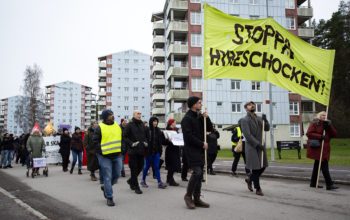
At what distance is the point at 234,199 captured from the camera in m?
7.88

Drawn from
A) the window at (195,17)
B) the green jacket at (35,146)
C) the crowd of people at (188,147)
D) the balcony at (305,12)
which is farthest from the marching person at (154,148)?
the balcony at (305,12)

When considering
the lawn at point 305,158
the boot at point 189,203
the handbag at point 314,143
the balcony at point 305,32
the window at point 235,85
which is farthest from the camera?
the balcony at point 305,32

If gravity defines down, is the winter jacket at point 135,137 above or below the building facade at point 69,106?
below

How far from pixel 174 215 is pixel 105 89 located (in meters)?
102

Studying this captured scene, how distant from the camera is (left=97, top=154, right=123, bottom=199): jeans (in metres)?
7.56

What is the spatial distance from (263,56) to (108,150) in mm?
4683

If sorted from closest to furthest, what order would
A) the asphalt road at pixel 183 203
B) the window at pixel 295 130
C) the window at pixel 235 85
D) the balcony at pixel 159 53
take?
the asphalt road at pixel 183 203
the window at pixel 235 85
the window at pixel 295 130
the balcony at pixel 159 53

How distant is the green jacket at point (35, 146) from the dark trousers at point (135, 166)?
20.6ft

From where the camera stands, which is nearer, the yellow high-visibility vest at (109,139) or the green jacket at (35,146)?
the yellow high-visibility vest at (109,139)

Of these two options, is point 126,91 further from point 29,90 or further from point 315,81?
point 315,81

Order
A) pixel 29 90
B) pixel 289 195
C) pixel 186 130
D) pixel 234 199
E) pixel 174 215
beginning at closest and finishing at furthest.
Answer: pixel 174 215
pixel 186 130
pixel 234 199
pixel 289 195
pixel 29 90

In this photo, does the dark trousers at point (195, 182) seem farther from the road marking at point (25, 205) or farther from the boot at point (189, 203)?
the road marking at point (25, 205)

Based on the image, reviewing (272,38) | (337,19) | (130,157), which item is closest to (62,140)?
(130,157)

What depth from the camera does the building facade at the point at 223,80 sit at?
50.2m
